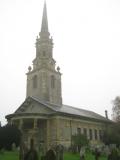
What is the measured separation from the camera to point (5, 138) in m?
32.5

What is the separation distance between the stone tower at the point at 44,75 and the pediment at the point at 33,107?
437 cm

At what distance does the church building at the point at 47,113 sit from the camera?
40656 mm

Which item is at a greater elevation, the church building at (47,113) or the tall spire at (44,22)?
the tall spire at (44,22)

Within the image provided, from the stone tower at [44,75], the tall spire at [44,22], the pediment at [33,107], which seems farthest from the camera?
the tall spire at [44,22]

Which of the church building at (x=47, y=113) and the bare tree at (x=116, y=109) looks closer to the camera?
the church building at (x=47, y=113)

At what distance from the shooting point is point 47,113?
137ft

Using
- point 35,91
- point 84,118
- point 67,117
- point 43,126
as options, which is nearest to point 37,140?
point 43,126

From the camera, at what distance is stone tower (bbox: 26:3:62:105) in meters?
51.8

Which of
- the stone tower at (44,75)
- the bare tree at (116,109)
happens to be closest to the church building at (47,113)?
the stone tower at (44,75)

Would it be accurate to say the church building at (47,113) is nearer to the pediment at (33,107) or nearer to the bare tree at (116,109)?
the pediment at (33,107)

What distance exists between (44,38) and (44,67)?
25.3 ft

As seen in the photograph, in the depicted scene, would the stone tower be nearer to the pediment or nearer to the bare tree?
the pediment

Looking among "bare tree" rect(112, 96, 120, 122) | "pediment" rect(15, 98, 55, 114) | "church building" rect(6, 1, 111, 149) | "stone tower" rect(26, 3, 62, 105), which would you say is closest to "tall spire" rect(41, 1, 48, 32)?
"church building" rect(6, 1, 111, 149)

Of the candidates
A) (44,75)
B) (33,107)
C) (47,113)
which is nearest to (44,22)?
(44,75)
